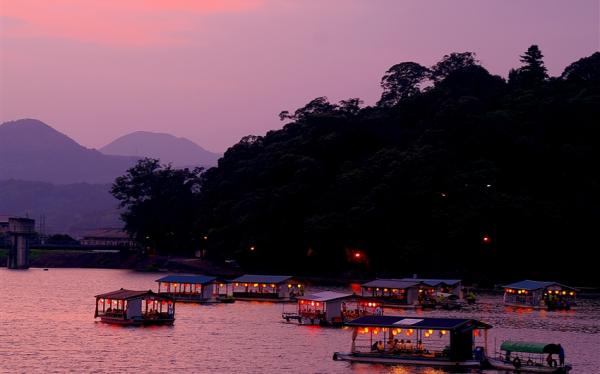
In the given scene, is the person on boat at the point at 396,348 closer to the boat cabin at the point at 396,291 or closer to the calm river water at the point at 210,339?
the calm river water at the point at 210,339

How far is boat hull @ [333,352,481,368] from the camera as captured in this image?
62.2 metres

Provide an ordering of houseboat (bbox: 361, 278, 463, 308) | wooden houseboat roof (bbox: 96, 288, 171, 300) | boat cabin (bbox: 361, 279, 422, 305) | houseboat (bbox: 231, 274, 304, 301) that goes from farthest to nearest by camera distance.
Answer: houseboat (bbox: 231, 274, 304, 301)
boat cabin (bbox: 361, 279, 422, 305)
houseboat (bbox: 361, 278, 463, 308)
wooden houseboat roof (bbox: 96, 288, 171, 300)

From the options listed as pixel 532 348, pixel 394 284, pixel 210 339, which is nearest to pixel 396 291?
pixel 394 284

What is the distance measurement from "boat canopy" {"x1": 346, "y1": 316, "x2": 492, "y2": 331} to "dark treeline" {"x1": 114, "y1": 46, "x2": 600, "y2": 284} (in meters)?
77.5

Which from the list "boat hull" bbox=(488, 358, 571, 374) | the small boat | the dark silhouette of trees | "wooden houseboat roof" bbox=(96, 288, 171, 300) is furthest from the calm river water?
the dark silhouette of trees

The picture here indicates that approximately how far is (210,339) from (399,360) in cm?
2029

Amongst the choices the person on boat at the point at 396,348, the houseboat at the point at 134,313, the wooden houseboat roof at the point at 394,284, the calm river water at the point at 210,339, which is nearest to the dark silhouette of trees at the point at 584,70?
the calm river water at the point at 210,339

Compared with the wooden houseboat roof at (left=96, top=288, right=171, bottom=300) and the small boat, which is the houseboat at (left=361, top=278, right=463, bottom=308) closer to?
the wooden houseboat roof at (left=96, top=288, right=171, bottom=300)

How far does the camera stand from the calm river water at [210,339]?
64.1m

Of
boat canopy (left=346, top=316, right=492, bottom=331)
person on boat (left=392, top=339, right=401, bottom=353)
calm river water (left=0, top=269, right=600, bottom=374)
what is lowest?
calm river water (left=0, top=269, right=600, bottom=374)

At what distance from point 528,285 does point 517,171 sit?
4548 centimetres

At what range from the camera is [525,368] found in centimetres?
6181

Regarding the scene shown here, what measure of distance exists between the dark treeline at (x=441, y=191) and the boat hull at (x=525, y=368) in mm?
81487

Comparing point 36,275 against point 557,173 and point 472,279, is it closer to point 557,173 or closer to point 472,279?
point 472,279
